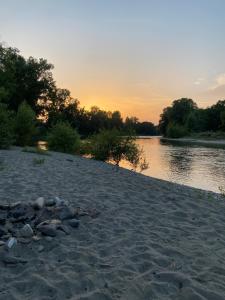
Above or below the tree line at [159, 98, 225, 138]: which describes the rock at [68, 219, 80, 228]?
below

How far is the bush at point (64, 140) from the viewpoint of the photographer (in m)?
29.3

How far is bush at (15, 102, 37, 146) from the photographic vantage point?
31.8 metres

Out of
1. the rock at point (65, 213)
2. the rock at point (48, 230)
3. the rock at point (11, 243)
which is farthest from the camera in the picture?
the rock at point (65, 213)

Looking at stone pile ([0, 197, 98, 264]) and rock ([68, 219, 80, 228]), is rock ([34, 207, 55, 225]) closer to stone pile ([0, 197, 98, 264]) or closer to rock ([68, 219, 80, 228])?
stone pile ([0, 197, 98, 264])

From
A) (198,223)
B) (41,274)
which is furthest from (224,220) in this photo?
(41,274)

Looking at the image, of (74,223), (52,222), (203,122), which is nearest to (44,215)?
(52,222)

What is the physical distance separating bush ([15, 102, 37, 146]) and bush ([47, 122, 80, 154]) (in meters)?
3.03

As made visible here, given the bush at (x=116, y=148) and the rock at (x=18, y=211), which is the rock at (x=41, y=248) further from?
the bush at (x=116, y=148)

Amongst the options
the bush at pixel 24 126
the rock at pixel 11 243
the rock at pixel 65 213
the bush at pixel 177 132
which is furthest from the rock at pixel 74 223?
the bush at pixel 177 132

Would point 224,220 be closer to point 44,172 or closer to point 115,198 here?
point 115,198

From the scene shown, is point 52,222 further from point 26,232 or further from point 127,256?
point 127,256

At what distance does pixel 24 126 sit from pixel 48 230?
25811 mm

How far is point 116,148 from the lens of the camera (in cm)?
2489

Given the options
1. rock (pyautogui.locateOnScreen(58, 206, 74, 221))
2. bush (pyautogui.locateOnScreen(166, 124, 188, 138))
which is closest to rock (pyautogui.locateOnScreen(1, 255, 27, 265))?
rock (pyautogui.locateOnScreen(58, 206, 74, 221))
